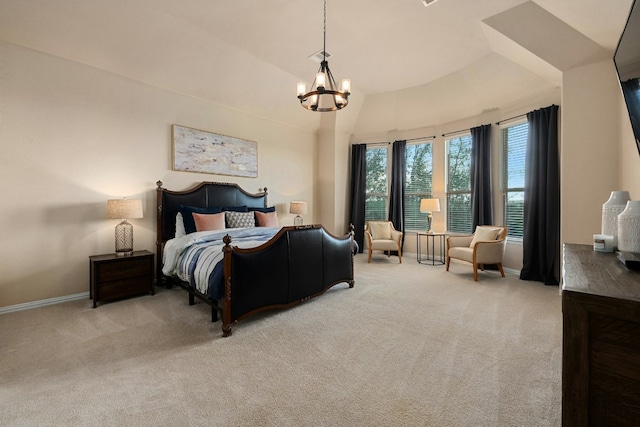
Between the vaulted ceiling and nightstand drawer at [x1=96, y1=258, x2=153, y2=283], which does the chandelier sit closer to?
the vaulted ceiling

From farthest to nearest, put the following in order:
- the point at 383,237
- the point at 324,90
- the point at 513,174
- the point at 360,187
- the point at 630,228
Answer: the point at 360,187 → the point at 383,237 → the point at 513,174 → the point at 324,90 → the point at 630,228

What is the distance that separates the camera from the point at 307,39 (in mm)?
3873

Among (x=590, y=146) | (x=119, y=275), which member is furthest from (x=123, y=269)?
(x=590, y=146)

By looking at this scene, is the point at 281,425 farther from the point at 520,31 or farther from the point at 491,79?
the point at 491,79

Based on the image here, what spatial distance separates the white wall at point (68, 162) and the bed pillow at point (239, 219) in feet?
2.89

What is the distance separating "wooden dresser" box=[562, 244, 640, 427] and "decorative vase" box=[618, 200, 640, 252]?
2.10 feet

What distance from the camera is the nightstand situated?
318 centimetres

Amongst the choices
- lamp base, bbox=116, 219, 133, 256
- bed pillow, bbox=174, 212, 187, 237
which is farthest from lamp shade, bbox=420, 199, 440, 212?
lamp base, bbox=116, 219, 133, 256

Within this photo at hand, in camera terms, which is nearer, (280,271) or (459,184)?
(280,271)

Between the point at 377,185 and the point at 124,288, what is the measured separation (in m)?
5.32

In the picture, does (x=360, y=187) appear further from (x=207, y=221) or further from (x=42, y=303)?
(x=42, y=303)

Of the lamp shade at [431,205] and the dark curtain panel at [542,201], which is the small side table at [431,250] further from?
the dark curtain panel at [542,201]

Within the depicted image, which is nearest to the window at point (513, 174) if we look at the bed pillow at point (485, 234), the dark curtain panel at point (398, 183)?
the bed pillow at point (485, 234)

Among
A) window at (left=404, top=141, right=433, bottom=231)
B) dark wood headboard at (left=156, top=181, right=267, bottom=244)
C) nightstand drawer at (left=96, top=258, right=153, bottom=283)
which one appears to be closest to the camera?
nightstand drawer at (left=96, top=258, right=153, bottom=283)
